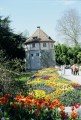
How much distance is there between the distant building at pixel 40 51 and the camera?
7647cm

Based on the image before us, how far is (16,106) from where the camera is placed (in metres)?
8.88

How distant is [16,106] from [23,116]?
1.06 ft

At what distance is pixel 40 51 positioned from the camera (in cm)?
7794

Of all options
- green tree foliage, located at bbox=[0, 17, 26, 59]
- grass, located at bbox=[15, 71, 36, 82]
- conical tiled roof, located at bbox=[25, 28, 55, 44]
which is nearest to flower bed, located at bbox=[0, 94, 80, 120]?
grass, located at bbox=[15, 71, 36, 82]

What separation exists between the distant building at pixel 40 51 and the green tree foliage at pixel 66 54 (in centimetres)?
280

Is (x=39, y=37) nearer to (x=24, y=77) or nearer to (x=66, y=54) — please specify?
(x=66, y=54)

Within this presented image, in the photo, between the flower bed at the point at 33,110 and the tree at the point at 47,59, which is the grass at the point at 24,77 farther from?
the tree at the point at 47,59

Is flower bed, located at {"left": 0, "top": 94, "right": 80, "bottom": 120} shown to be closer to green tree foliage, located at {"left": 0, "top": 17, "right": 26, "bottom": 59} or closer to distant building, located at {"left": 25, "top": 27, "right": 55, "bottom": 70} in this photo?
green tree foliage, located at {"left": 0, "top": 17, "right": 26, "bottom": 59}

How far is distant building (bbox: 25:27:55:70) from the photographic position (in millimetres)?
76475

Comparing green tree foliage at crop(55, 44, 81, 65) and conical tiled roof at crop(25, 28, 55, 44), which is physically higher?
conical tiled roof at crop(25, 28, 55, 44)

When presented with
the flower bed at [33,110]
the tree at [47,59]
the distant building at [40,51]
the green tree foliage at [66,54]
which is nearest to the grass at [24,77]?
the flower bed at [33,110]

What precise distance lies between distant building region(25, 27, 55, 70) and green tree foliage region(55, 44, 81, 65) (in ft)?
9.19

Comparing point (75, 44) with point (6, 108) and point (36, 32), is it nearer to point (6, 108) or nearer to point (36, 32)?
point (36, 32)

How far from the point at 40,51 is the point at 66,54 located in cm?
657
